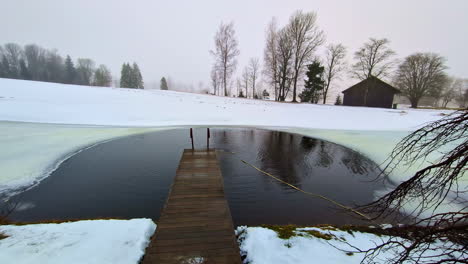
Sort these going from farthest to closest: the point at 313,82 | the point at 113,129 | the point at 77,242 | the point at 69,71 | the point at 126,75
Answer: the point at 126,75 < the point at 69,71 < the point at 313,82 < the point at 113,129 < the point at 77,242

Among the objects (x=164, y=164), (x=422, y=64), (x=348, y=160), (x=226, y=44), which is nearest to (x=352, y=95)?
(x=422, y=64)

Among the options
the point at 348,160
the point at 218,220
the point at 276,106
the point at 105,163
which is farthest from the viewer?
the point at 276,106

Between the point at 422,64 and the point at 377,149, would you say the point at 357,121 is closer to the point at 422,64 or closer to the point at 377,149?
the point at 377,149

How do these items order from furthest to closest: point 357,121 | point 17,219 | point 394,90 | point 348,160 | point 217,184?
1. point 394,90
2. point 357,121
3. point 348,160
4. point 217,184
5. point 17,219

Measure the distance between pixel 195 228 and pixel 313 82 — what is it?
88.5 ft

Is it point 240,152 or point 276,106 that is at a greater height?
point 276,106

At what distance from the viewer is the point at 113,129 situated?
38.0 feet

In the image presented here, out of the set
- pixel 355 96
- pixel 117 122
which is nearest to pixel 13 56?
pixel 117 122

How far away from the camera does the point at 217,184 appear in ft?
14.5

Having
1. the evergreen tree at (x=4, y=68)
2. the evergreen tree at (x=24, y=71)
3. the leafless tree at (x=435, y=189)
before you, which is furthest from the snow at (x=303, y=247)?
the evergreen tree at (x=4, y=68)

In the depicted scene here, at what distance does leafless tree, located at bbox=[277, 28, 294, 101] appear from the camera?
24388 mm

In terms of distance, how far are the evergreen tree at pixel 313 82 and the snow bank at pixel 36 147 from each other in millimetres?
22939

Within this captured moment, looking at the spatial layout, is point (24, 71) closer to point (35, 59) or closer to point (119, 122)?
point (35, 59)

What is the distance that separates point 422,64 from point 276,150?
35108mm
